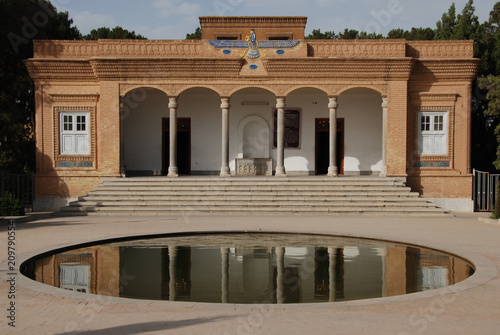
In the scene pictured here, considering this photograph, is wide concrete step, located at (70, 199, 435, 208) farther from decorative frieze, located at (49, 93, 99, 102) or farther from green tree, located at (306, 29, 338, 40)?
green tree, located at (306, 29, 338, 40)

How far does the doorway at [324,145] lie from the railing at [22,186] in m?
12.3

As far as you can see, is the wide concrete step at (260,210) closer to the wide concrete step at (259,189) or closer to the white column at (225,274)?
the wide concrete step at (259,189)

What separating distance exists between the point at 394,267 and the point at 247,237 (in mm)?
4101

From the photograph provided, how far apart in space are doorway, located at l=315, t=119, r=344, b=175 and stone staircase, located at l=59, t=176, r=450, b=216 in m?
4.22

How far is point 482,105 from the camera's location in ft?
79.7

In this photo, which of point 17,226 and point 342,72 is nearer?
point 17,226

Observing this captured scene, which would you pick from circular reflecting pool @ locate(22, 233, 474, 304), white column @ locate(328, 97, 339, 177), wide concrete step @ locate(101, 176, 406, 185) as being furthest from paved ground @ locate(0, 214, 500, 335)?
white column @ locate(328, 97, 339, 177)

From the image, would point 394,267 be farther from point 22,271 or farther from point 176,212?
point 176,212

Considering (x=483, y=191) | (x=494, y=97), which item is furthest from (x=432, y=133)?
(x=494, y=97)

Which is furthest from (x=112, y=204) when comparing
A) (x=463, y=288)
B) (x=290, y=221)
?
(x=463, y=288)

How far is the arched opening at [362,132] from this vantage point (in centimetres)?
2261

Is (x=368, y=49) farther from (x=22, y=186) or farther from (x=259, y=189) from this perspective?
(x=22, y=186)

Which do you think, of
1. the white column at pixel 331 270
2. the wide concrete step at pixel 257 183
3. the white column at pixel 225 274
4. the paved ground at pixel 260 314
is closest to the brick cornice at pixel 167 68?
the wide concrete step at pixel 257 183

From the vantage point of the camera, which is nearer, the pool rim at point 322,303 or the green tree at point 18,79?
the pool rim at point 322,303
